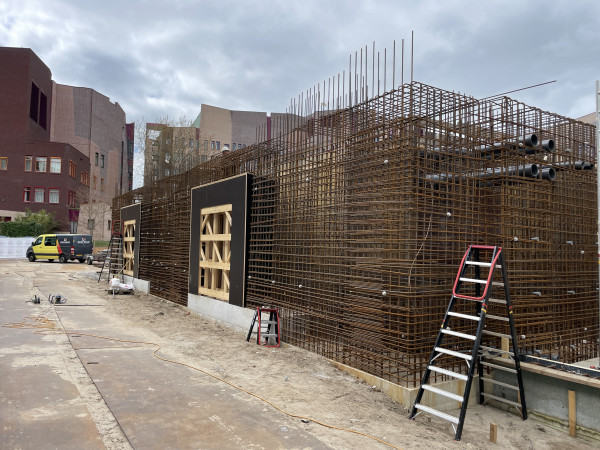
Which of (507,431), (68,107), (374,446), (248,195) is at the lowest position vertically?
(507,431)

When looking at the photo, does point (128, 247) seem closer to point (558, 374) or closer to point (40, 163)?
point (558, 374)

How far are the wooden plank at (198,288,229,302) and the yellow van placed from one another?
26.9 meters

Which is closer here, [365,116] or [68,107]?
[365,116]

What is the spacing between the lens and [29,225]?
41062 millimetres

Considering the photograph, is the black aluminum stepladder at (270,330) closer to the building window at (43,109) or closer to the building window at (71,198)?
the building window at (71,198)

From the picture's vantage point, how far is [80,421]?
5.02 m

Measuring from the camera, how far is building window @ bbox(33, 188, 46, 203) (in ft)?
151

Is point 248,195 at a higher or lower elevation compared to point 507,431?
higher

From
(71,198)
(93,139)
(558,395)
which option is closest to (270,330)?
(558,395)

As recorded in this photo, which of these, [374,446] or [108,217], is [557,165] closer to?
[374,446]

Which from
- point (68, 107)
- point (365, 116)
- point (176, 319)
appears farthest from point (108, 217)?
point (365, 116)

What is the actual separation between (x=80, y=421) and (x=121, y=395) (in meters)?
0.96

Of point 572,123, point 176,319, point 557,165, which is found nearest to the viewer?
point 557,165

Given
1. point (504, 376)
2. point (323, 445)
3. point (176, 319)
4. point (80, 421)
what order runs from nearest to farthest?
point (323, 445) → point (80, 421) → point (504, 376) → point (176, 319)
